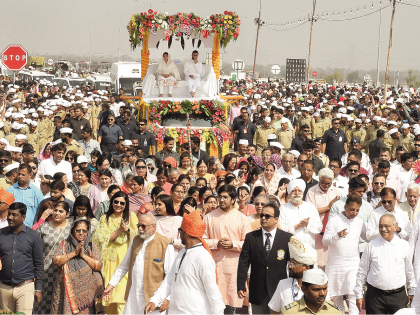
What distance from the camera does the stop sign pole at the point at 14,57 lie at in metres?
11.7

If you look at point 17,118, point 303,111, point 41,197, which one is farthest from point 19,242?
point 303,111

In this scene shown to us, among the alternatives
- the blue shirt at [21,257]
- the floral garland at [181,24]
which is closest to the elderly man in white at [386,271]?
the blue shirt at [21,257]

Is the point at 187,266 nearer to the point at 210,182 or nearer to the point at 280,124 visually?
the point at 210,182

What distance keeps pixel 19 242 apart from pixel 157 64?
11039 mm

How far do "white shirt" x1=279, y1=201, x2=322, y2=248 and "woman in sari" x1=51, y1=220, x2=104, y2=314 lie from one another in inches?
100

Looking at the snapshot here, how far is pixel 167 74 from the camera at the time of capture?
16703 mm

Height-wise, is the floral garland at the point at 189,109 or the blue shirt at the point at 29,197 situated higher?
the floral garland at the point at 189,109

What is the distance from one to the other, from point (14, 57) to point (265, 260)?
7.35 meters

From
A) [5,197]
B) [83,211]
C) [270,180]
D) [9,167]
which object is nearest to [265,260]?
[83,211]

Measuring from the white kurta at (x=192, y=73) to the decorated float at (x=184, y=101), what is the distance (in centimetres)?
38

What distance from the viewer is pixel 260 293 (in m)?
6.64

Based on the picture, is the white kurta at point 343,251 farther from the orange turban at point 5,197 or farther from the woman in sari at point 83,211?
the orange turban at point 5,197

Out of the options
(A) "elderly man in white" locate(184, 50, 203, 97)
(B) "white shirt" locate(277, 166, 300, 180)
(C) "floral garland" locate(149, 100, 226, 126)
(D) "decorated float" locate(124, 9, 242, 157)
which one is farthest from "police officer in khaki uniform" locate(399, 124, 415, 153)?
(A) "elderly man in white" locate(184, 50, 203, 97)

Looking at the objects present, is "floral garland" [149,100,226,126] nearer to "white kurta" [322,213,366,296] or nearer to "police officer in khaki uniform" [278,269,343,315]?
"white kurta" [322,213,366,296]
